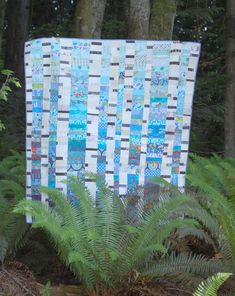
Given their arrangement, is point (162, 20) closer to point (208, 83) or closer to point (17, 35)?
point (208, 83)

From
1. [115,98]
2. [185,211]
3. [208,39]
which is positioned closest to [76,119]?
[115,98]

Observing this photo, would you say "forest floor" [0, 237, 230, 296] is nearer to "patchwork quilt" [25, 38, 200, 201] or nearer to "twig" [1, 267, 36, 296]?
"twig" [1, 267, 36, 296]

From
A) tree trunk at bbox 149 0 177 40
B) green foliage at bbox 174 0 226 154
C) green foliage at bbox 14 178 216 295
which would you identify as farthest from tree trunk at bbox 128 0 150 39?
Result: green foliage at bbox 174 0 226 154

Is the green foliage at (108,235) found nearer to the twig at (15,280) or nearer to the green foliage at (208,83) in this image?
the twig at (15,280)

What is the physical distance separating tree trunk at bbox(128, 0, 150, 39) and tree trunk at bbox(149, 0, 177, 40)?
0.12m

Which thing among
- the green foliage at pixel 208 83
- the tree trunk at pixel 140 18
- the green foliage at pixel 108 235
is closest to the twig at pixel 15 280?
the green foliage at pixel 108 235

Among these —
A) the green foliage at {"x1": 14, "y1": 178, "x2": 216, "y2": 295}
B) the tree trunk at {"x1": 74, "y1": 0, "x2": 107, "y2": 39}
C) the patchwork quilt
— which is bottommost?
the green foliage at {"x1": 14, "y1": 178, "x2": 216, "y2": 295}

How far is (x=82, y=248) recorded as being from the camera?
14.3 ft

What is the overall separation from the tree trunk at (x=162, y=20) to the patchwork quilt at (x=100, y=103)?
91.8 inches

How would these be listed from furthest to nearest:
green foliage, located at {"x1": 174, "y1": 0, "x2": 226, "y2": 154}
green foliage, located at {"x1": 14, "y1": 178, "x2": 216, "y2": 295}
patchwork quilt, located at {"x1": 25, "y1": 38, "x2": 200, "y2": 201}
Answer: green foliage, located at {"x1": 174, "y1": 0, "x2": 226, "y2": 154}, patchwork quilt, located at {"x1": 25, "y1": 38, "x2": 200, "y2": 201}, green foliage, located at {"x1": 14, "y1": 178, "x2": 216, "y2": 295}

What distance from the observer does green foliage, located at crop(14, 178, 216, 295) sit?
4.28 meters

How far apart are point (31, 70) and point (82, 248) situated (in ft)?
6.59

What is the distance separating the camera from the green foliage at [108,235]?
4.28m

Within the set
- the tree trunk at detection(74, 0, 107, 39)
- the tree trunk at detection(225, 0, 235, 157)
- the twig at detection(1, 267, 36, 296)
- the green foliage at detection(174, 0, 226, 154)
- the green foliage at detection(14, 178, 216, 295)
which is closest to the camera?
the green foliage at detection(14, 178, 216, 295)
